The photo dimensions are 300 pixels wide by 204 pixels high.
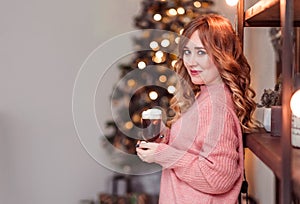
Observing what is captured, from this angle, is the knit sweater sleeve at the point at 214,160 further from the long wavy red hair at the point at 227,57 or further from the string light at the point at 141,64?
the string light at the point at 141,64

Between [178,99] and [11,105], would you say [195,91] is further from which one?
[11,105]

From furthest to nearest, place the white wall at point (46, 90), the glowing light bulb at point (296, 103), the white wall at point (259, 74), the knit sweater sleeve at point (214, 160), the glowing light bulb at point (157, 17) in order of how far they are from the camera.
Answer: the white wall at point (46, 90) < the white wall at point (259, 74) < the glowing light bulb at point (157, 17) < the knit sweater sleeve at point (214, 160) < the glowing light bulb at point (296, 103)

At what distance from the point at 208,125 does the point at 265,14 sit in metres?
0.31

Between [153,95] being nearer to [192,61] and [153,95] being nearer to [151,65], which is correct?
[151,65]

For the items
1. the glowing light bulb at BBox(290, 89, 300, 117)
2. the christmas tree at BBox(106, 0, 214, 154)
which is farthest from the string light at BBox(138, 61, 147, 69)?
the glowing light bulb at BBox(290, 89, 300, 117)

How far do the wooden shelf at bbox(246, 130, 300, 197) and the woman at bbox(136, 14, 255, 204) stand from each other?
4cm

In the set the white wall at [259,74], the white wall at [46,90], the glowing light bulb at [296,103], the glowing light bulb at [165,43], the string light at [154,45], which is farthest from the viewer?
the white wall at [46,90]

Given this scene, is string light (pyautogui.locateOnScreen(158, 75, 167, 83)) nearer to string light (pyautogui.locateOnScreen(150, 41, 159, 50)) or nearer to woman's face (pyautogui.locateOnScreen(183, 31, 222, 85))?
string light (pyautogui.locateOnScreen(150, 41, 159, 50))

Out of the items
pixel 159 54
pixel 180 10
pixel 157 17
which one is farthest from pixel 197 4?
pixel 159 54

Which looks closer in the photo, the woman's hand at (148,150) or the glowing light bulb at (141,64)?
the woman's hand at (148,150)

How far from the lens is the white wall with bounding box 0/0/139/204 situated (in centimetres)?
240

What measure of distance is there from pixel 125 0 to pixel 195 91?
1.34 meters

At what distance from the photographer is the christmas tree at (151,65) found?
1672mm

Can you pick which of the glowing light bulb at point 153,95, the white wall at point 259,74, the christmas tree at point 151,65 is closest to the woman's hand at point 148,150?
the christmas tree at point 151,65
